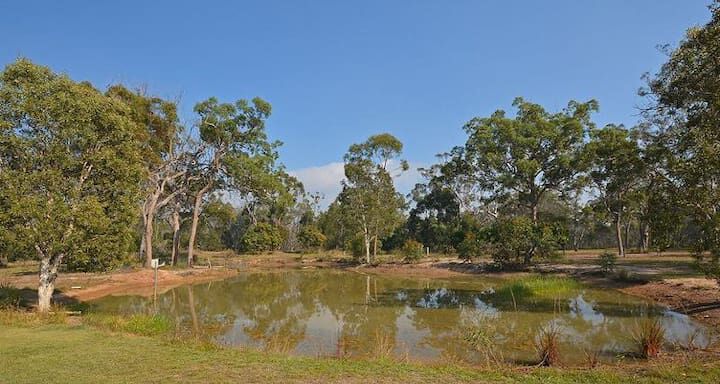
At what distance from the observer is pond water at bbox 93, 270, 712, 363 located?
36.0 feet

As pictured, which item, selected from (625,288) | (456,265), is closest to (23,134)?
(625,288)

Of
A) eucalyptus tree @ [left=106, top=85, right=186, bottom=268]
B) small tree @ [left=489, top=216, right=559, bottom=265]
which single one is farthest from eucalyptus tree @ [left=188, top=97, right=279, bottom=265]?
small tree @ [left=489, top=216, right=559, bottom=265]

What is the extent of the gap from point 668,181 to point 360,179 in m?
30.0

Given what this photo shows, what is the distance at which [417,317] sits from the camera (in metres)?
15.6

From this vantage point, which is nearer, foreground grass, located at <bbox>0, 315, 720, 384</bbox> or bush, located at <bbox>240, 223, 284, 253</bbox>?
foreground grass, located at <bbox>0, 315, 720, 384</bbox>

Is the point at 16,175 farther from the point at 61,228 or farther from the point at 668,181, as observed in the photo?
the point at 668,181

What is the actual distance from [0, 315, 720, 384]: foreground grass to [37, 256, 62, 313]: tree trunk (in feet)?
15.9

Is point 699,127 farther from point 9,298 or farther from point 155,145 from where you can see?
point 155,145

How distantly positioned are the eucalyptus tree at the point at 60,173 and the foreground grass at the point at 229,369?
15.0 ft

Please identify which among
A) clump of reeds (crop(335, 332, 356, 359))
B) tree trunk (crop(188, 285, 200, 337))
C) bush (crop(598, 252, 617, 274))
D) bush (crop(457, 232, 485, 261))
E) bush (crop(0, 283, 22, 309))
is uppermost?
bush (crop(457, 232, 485, 261))

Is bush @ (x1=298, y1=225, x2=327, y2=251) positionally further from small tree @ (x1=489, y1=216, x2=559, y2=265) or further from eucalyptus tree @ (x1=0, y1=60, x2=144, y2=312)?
eucalyptus tree @ (x1=0, y1=60, x2=144, y2=312)

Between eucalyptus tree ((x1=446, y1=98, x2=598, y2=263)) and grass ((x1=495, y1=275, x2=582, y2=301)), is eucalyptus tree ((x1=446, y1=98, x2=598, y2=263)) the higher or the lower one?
the higher one

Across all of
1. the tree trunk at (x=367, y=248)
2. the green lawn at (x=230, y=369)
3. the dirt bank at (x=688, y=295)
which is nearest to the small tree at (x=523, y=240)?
the dirt bank at (x=688, y=295)

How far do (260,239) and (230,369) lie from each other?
42.9 m
